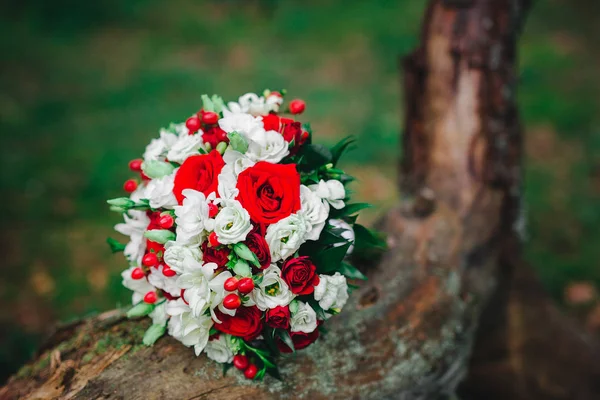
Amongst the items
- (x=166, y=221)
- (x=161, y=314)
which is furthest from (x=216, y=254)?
(x=161, y=314)

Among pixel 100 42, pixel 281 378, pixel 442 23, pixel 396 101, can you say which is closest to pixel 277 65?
pixel 396 101

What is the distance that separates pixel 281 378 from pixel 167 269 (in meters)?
0.58

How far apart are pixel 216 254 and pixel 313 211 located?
13.4 inches

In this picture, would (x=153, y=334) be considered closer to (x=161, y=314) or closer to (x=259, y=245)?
(x=161, y=314)

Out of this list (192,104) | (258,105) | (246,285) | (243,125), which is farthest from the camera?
(192,104)

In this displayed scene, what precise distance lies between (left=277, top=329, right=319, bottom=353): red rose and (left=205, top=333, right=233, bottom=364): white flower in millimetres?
174

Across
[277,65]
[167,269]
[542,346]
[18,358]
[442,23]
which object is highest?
[442,23]

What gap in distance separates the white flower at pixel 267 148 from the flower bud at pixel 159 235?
370mm

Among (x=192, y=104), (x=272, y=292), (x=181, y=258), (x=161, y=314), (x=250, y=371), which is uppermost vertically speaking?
(x=181, y=258)

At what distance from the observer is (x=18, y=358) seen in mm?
3490

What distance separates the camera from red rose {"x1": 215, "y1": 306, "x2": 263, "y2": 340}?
169cm

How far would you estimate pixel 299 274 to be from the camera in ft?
5.42

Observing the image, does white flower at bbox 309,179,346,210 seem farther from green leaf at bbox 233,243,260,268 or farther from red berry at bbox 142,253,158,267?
red berry at bbox 142,253,158,267

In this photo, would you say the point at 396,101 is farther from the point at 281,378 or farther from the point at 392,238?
the point at 281,378
